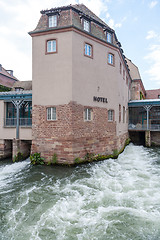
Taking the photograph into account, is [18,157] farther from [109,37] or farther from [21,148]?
[109,37]

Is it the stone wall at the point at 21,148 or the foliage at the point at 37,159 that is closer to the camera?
the foliage at the point at 37,159

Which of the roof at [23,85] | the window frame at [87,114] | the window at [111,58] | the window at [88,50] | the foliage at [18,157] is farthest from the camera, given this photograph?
the roof at [23,85]

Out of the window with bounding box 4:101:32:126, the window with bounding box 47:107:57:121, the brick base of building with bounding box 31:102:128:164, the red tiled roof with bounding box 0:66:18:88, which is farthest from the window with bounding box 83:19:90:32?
the red tiled roof with bounding box 0:66:18:88

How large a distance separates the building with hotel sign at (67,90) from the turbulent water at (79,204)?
1991 mm

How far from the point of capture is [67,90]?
1070 centimetres

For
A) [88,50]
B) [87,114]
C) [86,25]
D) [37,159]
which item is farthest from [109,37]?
[37,159]

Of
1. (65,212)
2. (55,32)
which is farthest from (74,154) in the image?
(55,32)

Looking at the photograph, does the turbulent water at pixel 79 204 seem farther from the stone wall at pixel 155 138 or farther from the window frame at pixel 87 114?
the stone wall at pixel 155 138

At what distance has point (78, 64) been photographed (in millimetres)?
11102

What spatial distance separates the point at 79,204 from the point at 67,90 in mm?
6896

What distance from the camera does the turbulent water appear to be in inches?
183

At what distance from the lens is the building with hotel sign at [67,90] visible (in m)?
10.7

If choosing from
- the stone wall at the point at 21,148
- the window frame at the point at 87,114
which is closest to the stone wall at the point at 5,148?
the stone wall at the point at 21,148

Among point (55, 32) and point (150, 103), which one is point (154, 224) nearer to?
point (55, 32)
